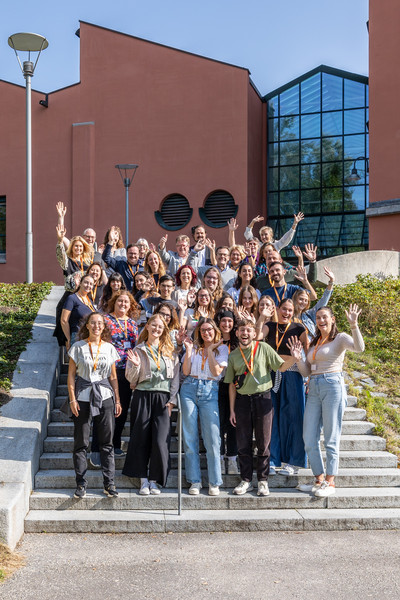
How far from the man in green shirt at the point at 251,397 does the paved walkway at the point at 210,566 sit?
73 cm

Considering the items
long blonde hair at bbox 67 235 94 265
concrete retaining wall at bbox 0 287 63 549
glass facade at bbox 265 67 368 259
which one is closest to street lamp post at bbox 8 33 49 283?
concrete retaining wall at bbox 0 287 63 549

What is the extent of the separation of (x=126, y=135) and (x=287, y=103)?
6768 millimetres

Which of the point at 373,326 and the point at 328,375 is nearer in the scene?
the point at 328,375

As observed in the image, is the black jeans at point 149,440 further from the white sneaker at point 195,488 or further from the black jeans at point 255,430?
the black jeans at point 255,430

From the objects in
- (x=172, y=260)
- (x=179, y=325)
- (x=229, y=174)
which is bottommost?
(x=179, y=325)

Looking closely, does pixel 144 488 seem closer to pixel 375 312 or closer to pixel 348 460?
pixel 348 460

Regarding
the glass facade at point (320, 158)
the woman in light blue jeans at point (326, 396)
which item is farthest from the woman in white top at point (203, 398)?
the glass facade at point (320, 158)

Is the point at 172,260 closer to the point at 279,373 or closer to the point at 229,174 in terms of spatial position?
the point at 279,373

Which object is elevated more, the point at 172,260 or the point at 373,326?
the point at 172,260

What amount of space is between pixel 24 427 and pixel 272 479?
2.75 m

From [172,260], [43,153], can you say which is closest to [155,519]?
[172,260]

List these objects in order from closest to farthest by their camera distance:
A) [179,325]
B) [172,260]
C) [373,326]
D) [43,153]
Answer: [179,325] < [172,260] < [373,326] < [43,153]

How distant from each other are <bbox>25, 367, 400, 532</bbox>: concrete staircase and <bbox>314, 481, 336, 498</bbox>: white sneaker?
0.07 meters

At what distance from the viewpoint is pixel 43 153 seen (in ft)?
75.5
